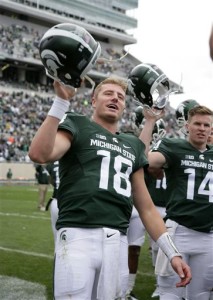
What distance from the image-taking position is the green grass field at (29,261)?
17.4ft

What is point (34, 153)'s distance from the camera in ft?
8.29

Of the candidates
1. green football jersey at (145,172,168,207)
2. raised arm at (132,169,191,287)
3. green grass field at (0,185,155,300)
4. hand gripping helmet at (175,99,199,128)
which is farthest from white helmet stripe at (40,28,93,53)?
green football jersey at (145,172,168,207)

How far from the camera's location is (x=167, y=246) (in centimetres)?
294

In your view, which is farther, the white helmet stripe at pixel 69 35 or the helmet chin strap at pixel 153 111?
the helmet chin strap at pixel 153 111

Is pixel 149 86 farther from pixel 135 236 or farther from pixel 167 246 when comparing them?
pixel 135 236

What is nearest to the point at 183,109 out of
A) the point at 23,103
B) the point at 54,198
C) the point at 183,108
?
the point at 183,108

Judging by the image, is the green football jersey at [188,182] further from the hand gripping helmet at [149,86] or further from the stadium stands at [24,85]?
the stadium stands at [24,85]

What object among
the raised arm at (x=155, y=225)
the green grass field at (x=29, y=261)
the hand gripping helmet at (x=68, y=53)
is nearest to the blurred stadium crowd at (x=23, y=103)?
the green grass field at (x=29, y=261)

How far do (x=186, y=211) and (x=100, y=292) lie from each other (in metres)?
1.43

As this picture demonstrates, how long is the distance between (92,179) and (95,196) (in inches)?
3.7

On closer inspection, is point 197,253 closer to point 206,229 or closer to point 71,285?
point 206,229

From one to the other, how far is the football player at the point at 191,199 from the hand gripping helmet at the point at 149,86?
1.56 feet

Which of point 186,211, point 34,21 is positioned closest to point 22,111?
point 34,21

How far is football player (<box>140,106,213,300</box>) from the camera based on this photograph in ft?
12.6
